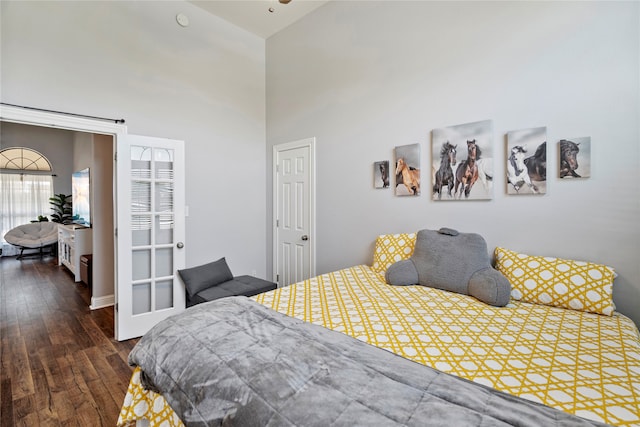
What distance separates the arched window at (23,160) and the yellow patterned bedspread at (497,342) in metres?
8.14

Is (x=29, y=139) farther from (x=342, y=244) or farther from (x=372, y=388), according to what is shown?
(x=372, y=388)

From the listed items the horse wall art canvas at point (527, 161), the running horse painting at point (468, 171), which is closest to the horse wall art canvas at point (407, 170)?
the running horse painting at point (468, 171)

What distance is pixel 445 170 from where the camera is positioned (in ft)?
8.23

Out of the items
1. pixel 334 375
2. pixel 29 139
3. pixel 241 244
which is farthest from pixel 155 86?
pixel 29 139

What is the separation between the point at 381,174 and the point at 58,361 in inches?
133

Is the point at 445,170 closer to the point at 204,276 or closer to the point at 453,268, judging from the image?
the point at 453,268

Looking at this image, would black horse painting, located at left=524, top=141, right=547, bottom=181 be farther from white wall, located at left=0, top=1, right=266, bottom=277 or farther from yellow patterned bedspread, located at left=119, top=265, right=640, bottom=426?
white wall, located at left=0, top=1, right=266, bottom=277

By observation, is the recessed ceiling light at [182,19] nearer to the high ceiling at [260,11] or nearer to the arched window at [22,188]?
the high ceiling at [260,11]

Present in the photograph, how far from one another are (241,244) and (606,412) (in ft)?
12.2

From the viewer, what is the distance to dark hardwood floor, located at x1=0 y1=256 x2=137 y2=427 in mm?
1883

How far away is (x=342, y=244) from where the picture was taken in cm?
335

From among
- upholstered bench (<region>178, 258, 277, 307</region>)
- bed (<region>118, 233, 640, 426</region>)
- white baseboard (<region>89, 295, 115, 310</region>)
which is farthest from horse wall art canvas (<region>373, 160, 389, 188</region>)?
white baseboard (<region>89, 295, 115, 310</region>)

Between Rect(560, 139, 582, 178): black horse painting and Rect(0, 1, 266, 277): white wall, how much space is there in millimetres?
3373

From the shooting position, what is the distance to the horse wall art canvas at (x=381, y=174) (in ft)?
9.63
